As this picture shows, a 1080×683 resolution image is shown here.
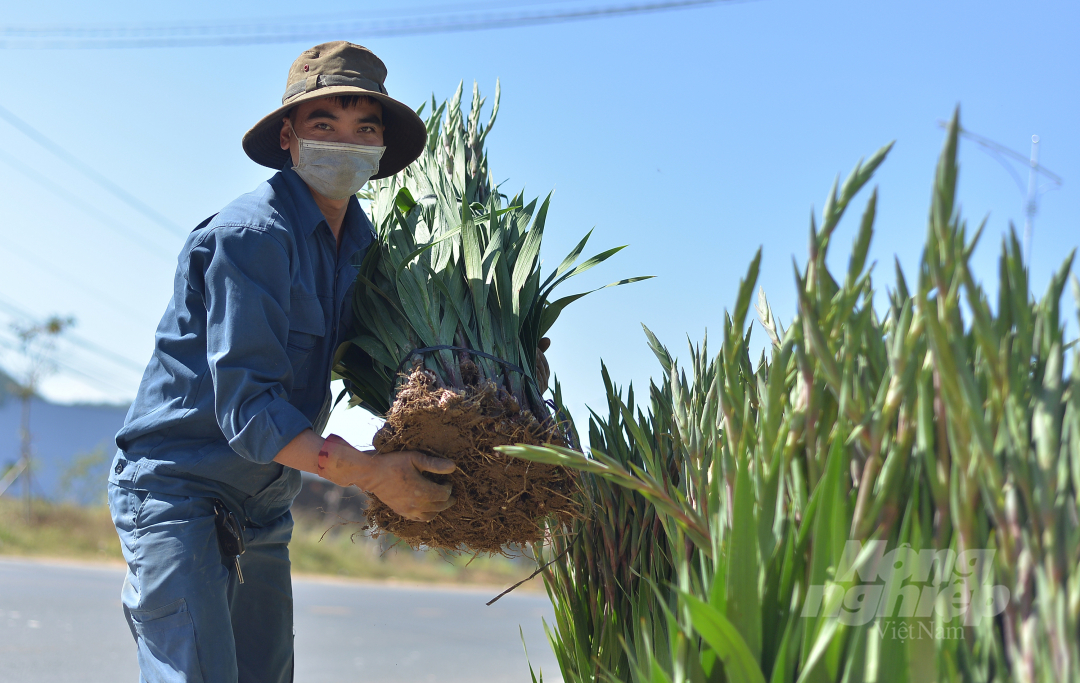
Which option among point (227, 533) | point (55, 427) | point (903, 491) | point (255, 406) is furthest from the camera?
point (55, 427)

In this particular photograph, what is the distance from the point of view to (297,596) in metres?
8.42

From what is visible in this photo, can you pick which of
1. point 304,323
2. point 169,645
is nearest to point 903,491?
point 304,323

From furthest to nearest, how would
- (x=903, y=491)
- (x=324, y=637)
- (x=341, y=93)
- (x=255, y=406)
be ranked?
(x=324, y=637) < (x=341, y=93) < (x=255, y=406) < (x=903, y=491)

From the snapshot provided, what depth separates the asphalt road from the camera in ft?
13.5

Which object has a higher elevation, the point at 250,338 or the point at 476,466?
the point at 250,338

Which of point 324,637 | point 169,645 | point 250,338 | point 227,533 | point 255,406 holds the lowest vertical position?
point 324,637

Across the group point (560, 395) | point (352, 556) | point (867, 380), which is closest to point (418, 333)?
point (560, 395)

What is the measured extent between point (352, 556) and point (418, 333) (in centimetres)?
1265

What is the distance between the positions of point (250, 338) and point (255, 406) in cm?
12

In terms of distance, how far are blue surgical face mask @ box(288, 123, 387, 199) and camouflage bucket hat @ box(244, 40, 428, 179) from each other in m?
0.10

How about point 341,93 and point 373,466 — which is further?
point 341,93

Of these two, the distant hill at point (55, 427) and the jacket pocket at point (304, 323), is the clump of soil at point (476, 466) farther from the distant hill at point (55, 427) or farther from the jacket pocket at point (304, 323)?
the distant hill at point (55, 427)

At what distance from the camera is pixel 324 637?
5637 mm

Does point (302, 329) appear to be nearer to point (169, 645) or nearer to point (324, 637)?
point (169, 645)
